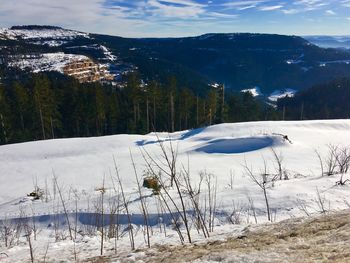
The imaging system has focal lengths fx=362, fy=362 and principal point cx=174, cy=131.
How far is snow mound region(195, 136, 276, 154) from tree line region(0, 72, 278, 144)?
22117 mm

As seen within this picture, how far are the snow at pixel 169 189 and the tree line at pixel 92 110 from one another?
20.4 meters

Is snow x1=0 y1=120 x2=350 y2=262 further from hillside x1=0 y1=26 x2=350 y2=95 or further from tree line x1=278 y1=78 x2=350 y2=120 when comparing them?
hillside x1=0 y1=26 x2=350 y2=95

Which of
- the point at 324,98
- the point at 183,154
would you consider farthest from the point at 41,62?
the point at 183,154

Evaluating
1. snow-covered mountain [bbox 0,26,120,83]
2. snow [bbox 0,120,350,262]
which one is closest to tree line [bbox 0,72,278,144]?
snow [bbox 0,120,350,262]

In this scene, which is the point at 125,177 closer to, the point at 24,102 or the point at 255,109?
the point at 24,102

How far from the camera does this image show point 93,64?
119 meters

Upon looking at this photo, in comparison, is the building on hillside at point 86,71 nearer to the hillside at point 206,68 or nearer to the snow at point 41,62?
the snow at point 41,62

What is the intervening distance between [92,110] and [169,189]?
117 feet

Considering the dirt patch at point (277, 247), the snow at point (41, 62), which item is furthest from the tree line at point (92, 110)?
the snow at point (41, 62)

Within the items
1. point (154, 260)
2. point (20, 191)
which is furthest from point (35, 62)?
point (154, 260)

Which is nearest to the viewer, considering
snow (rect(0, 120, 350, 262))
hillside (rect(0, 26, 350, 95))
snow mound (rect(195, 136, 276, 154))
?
snow (rect(0, 120, 350, 262))

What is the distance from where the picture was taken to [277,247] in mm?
3043

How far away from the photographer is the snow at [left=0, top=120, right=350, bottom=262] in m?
5.43

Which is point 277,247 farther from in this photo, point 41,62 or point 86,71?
point 41,62
